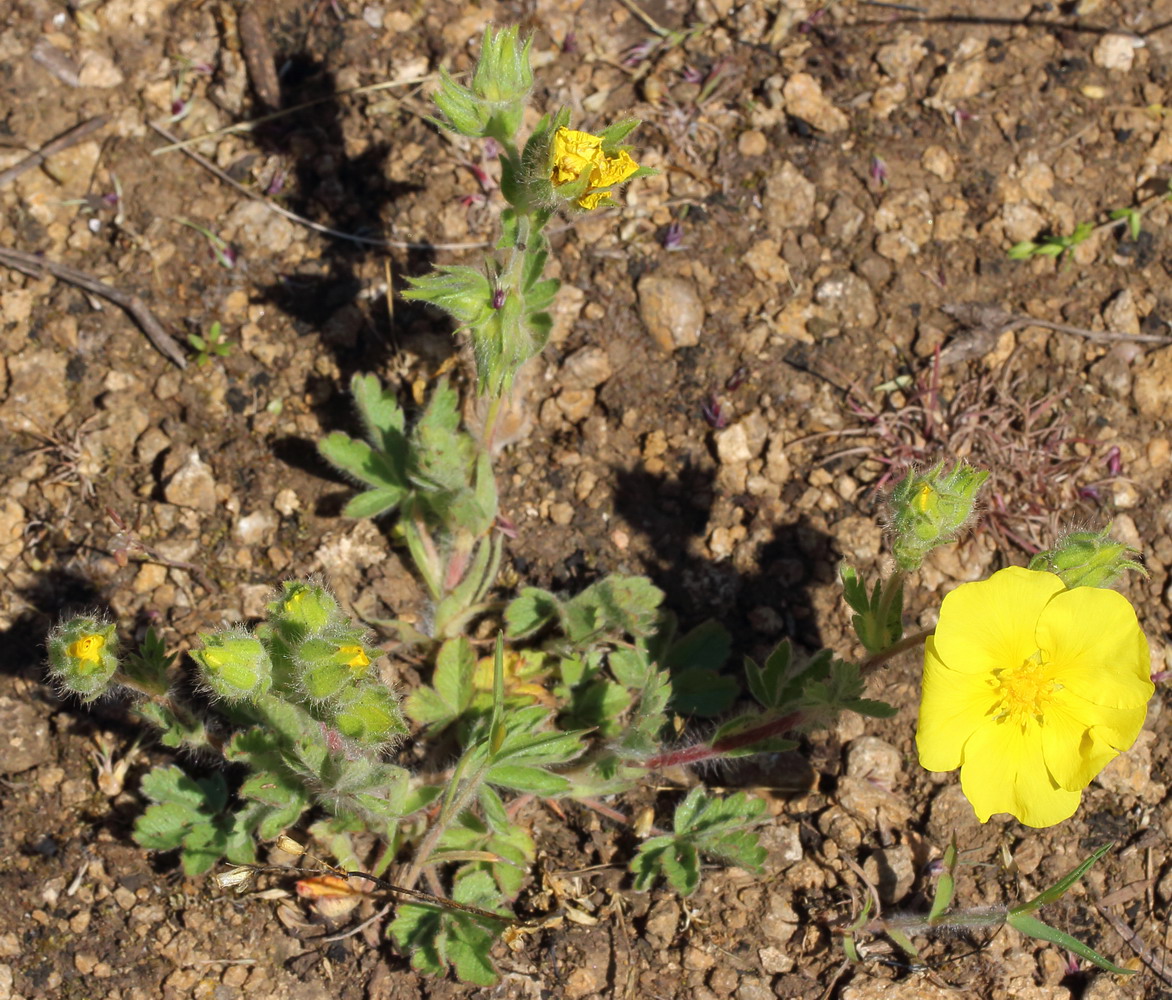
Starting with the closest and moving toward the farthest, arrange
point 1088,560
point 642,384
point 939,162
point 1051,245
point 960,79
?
point 1088,560 → point 642,384 → point 1051,245 → point 939,162 → point 960,79

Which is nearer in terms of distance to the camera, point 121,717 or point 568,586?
point 121,717

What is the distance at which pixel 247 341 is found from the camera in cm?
438

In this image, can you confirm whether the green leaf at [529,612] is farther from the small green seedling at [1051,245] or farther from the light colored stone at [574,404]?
the small green seedling at [1051,245]

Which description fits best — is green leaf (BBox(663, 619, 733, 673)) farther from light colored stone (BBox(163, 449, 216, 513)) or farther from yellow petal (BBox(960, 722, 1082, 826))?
light colored stone (BBox(163, 449, 216, 513))

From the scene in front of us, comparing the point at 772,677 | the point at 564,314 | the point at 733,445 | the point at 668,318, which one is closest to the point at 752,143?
the point at 668,318

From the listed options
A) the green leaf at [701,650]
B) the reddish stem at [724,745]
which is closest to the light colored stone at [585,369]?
the green leaf at [701,650]

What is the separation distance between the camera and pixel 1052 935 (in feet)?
10.6

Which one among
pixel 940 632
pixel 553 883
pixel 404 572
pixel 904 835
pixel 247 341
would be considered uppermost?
pixel 247 341

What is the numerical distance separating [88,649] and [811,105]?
3661mm

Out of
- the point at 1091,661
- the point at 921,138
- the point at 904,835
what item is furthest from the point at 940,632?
the point at 921,138

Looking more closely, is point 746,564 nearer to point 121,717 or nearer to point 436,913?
point 436,913

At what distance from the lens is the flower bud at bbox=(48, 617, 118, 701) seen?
3082 mm

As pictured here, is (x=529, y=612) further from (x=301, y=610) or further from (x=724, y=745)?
(x=301, y=610)

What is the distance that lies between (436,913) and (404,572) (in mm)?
1283
